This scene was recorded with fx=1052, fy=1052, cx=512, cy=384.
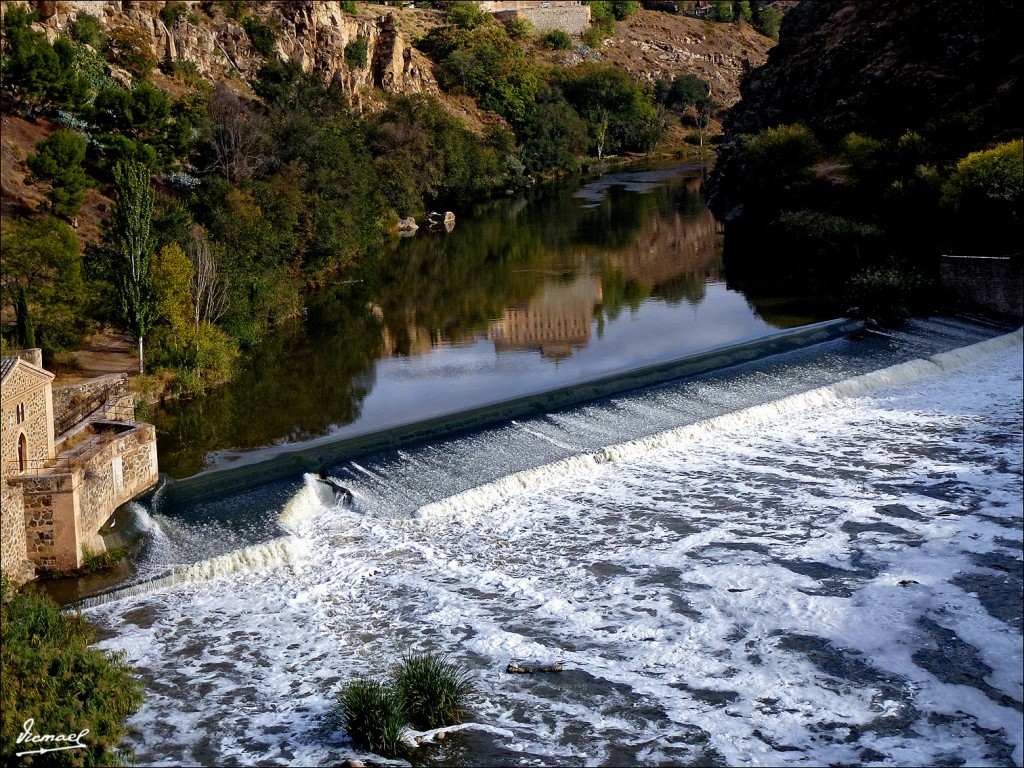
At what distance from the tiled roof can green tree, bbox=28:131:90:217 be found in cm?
1570

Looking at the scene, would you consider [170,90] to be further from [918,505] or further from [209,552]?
[918,505]

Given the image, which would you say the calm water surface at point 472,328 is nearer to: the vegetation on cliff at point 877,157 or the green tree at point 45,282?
the vegetation on cliff at point 877,157

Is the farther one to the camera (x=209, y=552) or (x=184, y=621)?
(x=209, y=552)

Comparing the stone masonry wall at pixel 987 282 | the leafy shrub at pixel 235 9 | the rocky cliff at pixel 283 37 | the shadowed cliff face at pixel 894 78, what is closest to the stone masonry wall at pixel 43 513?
the stone masonry wall at pixel 987 282

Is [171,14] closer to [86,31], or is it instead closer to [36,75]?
[86,31]

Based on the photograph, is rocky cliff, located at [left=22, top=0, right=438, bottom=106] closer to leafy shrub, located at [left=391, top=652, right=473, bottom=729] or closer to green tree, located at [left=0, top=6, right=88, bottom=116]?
green tree, located at [left=0, top=6, right=88, bottom=116]

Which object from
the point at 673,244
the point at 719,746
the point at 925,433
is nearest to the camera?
the point at 719,746

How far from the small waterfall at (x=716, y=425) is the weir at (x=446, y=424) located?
1.99 meters

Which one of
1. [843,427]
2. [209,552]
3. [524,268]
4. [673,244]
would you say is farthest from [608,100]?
[209,552]

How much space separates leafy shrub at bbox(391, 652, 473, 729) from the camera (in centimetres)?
1007

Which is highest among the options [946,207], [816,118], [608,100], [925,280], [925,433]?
[608,100]

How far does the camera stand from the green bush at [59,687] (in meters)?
9.22

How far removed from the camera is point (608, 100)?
7150cm

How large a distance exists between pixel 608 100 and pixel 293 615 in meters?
63.9
